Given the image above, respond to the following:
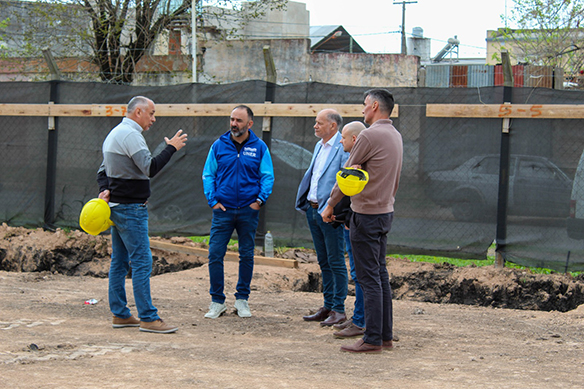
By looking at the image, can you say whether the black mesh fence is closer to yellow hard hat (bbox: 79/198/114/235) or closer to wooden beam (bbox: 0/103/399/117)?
wooden beam (bbox: 0/103/399/117)

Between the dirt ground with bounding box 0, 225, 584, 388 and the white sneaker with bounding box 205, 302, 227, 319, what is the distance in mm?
56

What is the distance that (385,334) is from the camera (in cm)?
453

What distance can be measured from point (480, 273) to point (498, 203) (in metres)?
0.87

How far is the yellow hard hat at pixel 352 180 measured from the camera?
4219 millimetres

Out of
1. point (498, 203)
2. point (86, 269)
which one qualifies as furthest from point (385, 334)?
point (86, 269)

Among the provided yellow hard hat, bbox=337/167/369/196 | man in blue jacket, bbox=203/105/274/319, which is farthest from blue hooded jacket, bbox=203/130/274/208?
yellow hard hat, bbox=337/167/369/196

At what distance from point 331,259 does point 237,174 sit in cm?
122

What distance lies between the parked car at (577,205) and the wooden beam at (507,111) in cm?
53

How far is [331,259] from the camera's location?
17.4 feet

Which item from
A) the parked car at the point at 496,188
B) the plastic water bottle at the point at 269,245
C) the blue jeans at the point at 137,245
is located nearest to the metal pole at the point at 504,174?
the parked car at the point at 496,188

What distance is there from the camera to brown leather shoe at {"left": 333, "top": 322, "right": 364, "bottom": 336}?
4863mm

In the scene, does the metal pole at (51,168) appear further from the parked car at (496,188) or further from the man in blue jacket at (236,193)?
the parked car at (496,188)

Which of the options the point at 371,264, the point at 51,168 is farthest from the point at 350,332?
the point at 51,168

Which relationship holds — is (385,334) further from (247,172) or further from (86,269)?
(86,269)
